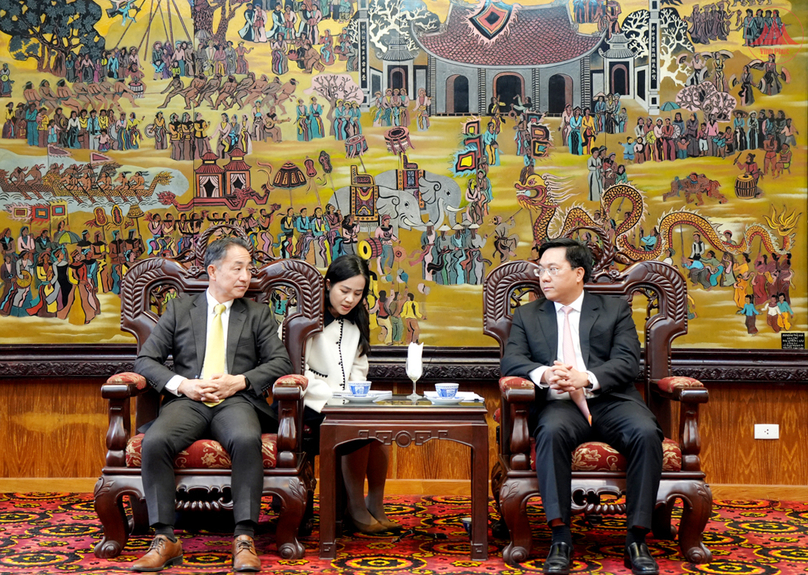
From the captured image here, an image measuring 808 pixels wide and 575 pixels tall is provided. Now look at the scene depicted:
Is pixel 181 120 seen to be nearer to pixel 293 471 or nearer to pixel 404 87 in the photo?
pixel 404 87

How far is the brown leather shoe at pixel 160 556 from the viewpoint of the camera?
3.22m

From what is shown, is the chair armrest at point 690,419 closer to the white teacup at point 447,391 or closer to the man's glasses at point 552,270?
the man's glasses at point 552,270

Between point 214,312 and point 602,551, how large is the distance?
220cm

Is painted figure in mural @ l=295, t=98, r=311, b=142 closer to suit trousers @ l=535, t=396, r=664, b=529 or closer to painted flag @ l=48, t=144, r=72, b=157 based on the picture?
painted flag @ l=48, t=144, r=72, b=157

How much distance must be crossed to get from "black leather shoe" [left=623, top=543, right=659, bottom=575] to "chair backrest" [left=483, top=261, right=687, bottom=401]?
946 mm

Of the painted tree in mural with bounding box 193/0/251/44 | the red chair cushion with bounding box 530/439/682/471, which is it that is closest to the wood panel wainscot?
the red chair cushion with bounding box 530/439/682/471

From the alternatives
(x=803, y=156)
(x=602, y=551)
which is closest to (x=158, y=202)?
(x=602, y=551)

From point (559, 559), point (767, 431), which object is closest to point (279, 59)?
point (559, 559)

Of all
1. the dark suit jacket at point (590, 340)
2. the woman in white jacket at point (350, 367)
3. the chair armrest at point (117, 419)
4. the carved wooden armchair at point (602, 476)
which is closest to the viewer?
the carved wooden armchair at point (602, 476)

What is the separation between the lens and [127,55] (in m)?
5.02

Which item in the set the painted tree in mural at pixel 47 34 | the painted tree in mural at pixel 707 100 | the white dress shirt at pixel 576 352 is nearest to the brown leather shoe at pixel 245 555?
the white dress shirt at pixel 576 352

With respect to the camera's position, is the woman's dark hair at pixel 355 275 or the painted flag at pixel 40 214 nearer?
the woman's dark hair at pixel 355 275

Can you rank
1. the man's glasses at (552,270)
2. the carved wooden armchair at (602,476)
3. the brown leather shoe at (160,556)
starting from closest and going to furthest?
the brown leather shoe at (160,556) < the carved wooden armchair at (602,476) < the man's glasses at (552,270)

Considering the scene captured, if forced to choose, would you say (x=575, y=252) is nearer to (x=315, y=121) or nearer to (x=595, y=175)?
(x=595, y=175)
